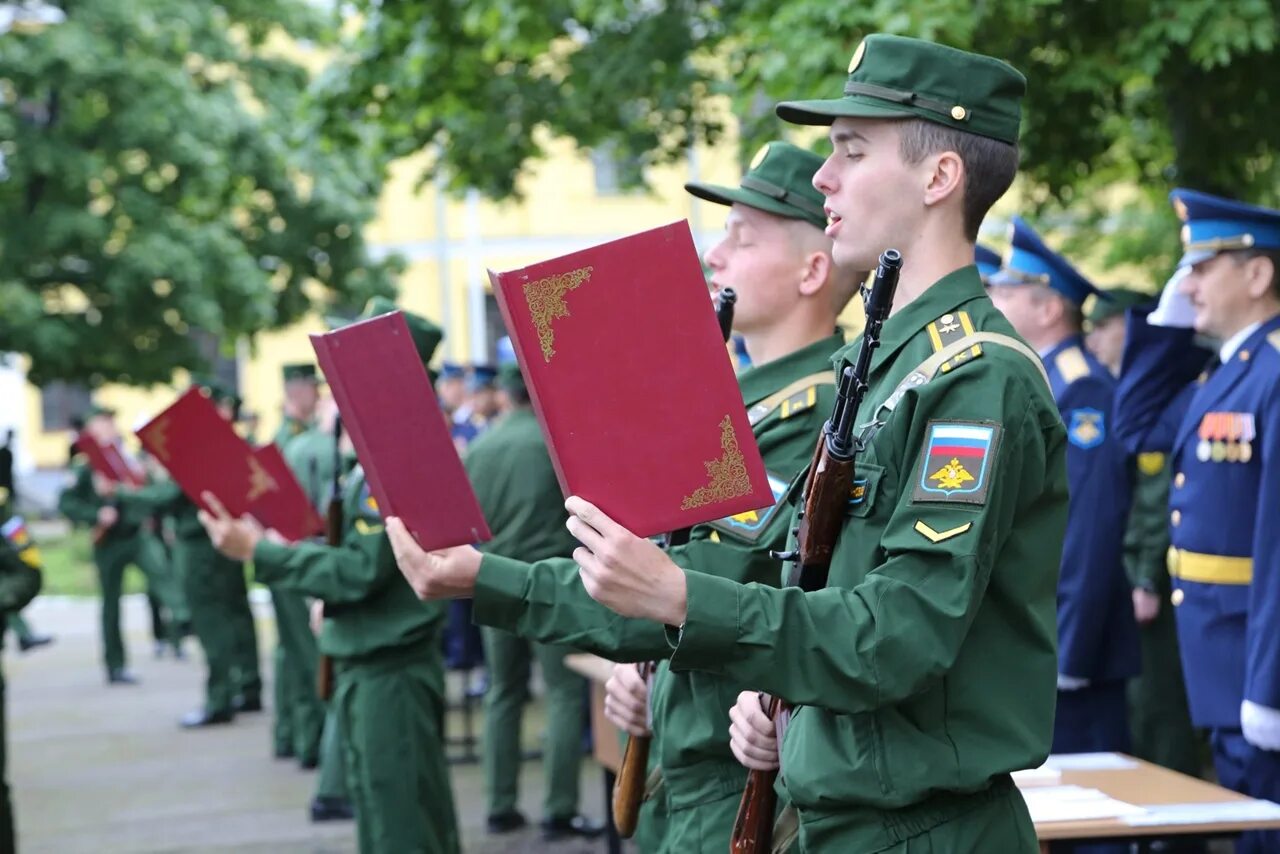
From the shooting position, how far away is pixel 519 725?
27.9 ft

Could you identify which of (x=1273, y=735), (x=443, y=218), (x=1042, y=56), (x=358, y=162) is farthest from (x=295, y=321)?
(x=1273, y=735)

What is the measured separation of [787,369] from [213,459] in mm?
2684

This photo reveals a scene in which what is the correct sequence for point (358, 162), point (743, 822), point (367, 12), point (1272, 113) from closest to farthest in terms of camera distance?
point (743, 822)
point (1272, 113)
point (367, 12)
point (358, 162)

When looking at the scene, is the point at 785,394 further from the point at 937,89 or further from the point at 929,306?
the point at 937,89

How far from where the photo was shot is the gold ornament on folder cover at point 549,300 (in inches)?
96.1

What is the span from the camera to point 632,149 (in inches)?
482

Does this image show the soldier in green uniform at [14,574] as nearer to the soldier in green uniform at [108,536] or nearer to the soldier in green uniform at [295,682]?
the soldier in green uniform at [295,682]

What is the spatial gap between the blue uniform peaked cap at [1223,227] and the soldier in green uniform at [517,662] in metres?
3.89

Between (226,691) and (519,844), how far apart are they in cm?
466

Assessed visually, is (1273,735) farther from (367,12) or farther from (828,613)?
(367,12)

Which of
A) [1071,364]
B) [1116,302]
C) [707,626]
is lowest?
[707,626]

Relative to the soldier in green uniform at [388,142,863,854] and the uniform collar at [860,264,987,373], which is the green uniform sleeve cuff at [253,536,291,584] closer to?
the soldier in green uniform at [388,142,863,854]

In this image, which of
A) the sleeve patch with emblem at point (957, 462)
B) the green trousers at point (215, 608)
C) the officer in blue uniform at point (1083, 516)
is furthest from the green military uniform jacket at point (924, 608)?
the green trousers at point (215, 608)

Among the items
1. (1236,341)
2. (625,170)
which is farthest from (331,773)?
(625,170)
